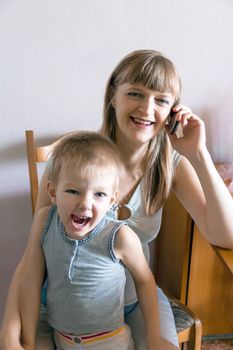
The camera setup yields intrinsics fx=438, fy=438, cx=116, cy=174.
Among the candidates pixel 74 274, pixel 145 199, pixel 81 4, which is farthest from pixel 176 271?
pixel 81 4

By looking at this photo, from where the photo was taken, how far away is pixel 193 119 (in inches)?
46.3

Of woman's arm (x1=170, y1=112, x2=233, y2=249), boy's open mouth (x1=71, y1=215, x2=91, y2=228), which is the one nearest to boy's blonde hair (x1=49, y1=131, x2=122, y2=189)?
boy's open mouth (x1=71, y1=215, x2=91, y2=228)

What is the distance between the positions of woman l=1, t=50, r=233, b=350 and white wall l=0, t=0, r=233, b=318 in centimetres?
41

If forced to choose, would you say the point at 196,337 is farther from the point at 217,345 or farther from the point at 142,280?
the point at 217,345

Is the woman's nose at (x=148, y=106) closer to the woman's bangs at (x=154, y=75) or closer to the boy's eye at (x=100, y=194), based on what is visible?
the woman's bangs at (x=154, y=75)

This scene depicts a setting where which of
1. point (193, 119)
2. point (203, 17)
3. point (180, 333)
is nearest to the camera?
point (193, 119)

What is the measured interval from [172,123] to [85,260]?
0.43 meters

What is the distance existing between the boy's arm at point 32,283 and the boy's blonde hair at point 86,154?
0.59ft

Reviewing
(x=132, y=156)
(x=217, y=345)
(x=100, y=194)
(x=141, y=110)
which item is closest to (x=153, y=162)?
(x=132, y=156)

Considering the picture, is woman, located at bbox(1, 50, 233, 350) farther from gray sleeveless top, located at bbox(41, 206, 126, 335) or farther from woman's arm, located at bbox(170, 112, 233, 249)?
gray sleeveless top, located at bbox(41, 206, 126, 335)

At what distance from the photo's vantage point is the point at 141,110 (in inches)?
45.0

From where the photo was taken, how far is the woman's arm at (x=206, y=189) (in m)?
1.15

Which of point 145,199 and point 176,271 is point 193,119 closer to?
point 145,199

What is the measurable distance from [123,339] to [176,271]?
719mm
